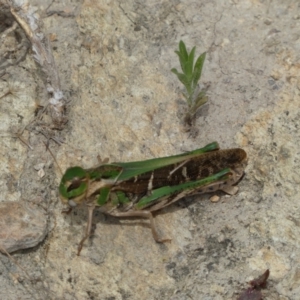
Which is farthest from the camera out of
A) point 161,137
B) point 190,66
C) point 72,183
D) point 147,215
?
point 161,137

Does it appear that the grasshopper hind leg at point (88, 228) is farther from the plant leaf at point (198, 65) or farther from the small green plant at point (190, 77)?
the plant leaf at point (198, 65)

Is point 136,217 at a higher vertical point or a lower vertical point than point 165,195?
lower

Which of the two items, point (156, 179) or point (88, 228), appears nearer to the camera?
point (88, 228)

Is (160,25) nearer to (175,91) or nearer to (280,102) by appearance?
(175,91)

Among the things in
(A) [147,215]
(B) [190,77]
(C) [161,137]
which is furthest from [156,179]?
(B) [190,77]

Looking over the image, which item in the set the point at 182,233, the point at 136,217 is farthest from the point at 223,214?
the point at 136,217

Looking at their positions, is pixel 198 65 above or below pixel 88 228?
above

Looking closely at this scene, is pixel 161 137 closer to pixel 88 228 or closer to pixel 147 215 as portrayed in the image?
pixel 147 215
